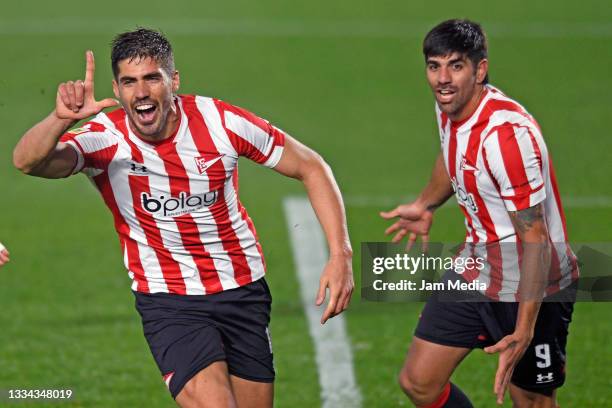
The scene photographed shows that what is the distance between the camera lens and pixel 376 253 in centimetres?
795

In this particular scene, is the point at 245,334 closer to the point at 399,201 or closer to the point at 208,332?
the point at 208,332

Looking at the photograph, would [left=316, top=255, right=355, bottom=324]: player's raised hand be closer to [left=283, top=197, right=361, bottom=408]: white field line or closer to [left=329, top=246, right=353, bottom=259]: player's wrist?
[left=329, top=246, right=353, bottom=259]: player's wrist

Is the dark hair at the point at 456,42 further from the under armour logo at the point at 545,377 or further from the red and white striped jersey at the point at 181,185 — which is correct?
the under armour logo at the point at 545,377

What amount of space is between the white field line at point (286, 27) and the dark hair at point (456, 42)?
45.0 feet

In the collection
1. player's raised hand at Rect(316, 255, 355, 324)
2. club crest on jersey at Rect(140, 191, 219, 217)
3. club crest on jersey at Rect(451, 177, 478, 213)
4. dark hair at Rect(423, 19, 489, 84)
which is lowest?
player's raised hand at Rect(316, 255, 355, 324)

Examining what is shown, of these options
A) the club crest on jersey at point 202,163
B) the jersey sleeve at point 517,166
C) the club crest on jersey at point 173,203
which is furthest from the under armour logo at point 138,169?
the jersey sleeve at point 517,166

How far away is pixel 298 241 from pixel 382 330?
2.36m

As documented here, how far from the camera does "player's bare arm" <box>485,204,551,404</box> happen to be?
18.9 ft

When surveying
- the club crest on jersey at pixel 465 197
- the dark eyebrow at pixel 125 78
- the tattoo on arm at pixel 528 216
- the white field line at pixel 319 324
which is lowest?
the white field line at pixel 319 324

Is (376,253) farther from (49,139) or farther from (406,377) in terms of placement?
(49,139)

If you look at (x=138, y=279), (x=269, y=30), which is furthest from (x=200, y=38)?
(x=138, y=279)

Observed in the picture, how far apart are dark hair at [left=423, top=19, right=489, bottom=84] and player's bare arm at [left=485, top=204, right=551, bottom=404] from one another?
863mm

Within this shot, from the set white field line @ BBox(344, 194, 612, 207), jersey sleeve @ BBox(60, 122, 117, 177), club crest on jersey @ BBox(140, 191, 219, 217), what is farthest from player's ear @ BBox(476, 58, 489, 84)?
white field line @ BBox(344, 194, 612, 207)

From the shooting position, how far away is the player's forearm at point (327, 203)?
19.4 ft
